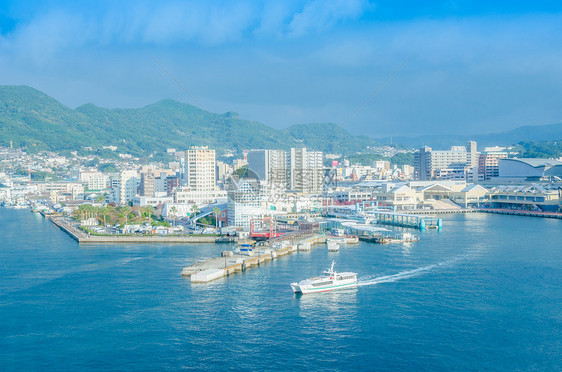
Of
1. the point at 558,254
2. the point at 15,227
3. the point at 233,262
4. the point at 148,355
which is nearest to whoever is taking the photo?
the point at 148,355

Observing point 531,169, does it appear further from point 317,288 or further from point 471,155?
point 317,288

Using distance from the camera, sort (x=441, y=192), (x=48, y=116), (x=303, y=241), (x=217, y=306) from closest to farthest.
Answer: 1. (x=217, y=306)
2. (x=303, y=241)
3. (x=441, y=192)
4. (x=48, y=116)

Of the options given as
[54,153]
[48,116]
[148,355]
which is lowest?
[148,355]

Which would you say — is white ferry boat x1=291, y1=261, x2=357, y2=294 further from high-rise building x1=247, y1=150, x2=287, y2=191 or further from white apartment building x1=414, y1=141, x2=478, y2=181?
white apartment building x1=414, y1=141, x2=478, y2=181

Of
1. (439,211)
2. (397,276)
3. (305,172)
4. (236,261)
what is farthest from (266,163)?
(397,276)

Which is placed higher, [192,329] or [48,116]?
[48,116]

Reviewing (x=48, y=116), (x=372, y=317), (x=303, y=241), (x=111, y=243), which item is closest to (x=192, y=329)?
(x=372, y=317)

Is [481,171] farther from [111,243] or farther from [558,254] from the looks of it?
[111,243]

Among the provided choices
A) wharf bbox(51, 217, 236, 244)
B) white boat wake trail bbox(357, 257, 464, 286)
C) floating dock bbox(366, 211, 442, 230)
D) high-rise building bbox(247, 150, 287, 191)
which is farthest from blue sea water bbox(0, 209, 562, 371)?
high-rise building bbox(247, 150, 287, 191)
